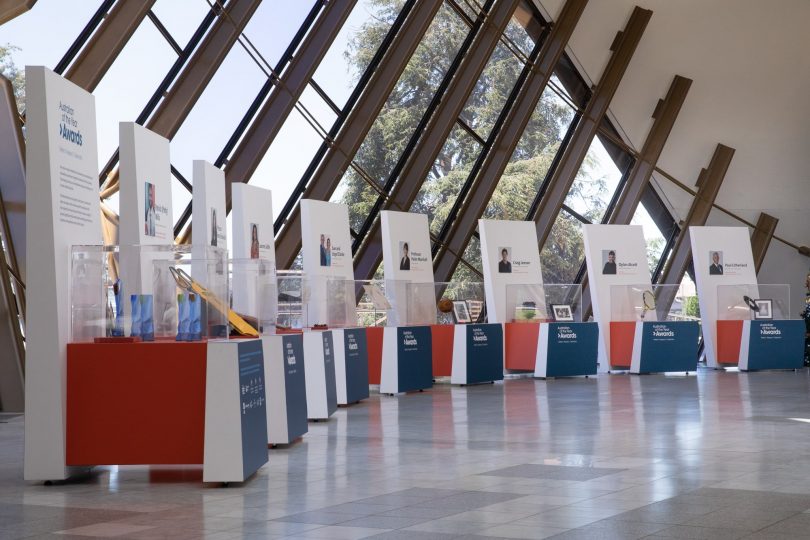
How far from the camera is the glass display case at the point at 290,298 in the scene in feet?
33.1

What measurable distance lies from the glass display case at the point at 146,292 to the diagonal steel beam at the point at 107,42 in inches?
192

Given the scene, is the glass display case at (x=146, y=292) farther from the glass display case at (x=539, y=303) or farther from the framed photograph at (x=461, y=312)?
the glass display case at (x=539, y=303)

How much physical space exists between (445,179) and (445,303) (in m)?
2.71

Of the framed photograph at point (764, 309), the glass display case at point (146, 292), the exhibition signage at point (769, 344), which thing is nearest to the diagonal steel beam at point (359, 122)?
the glass display case at point (146, 292)

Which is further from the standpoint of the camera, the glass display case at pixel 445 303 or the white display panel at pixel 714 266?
the white display panel at pixel 714 266

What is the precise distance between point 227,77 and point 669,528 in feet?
32.5

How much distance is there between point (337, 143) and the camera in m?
15.3

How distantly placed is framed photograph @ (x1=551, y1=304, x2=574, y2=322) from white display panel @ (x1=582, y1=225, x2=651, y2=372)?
0.94 meters

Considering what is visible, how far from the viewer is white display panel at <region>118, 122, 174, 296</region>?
7.80m

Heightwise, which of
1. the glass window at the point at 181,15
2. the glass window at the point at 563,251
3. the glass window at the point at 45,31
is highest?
the glass window at the point at 181,15

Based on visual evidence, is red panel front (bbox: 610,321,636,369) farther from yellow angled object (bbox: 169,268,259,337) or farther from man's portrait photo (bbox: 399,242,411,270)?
yellow angled object (bbox: 169,268,259,337)

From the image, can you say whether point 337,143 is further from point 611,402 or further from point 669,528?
point 669,528

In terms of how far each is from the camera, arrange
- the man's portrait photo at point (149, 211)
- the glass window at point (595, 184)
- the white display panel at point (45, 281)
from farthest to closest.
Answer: the glass window at point (595, 184)
the man's portrait photo at point (149, 211)
the white display panel at point (45, 281)

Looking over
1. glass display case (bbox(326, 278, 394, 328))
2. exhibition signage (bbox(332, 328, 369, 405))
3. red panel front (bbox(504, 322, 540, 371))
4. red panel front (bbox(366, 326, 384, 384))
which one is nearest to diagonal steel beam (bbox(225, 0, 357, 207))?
glass display case (bbox(326, 278, 394, 328))
